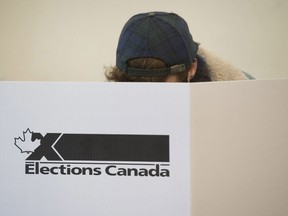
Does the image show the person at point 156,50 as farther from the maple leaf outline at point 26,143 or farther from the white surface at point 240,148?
the maple leaf outline at point 26,143

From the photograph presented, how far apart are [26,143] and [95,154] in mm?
123

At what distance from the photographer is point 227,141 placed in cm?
45

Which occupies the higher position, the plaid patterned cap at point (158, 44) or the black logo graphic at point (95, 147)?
the plaid patterned cap at point (158, 44)

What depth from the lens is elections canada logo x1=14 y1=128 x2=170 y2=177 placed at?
1.51 feet

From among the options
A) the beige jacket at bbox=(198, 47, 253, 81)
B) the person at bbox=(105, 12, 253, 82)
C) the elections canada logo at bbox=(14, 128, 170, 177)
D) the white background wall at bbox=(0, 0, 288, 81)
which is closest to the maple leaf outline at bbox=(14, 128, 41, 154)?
the elections canada logo at bbox=(14, 128, 170, 177)

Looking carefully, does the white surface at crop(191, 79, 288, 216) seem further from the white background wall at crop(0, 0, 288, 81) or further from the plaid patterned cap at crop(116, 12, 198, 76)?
the white background wall at crop(0, 0, 288, 81)

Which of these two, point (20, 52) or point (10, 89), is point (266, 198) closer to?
point (10, 89)

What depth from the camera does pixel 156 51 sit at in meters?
0.59

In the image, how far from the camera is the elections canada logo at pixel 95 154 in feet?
1.51

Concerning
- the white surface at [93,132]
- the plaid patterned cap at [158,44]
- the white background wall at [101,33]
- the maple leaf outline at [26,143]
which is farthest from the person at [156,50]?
the white background wall at [101,33]

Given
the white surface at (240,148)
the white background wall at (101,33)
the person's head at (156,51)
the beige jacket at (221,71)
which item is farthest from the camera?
the white background wall at (101,33)

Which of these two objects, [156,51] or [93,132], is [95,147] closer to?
[93,132]

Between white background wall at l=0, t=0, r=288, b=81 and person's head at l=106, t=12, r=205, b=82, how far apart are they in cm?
50

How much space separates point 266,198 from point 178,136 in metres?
0.18
